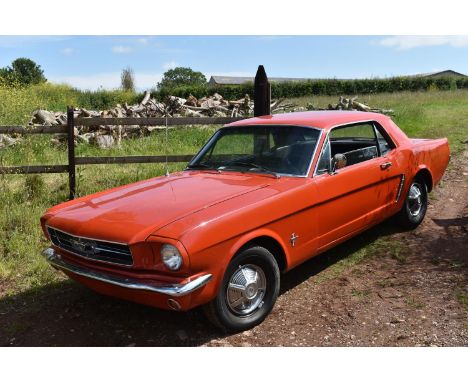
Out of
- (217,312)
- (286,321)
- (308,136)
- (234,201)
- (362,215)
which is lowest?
(286,321)

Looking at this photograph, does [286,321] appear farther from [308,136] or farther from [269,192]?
[308,136]

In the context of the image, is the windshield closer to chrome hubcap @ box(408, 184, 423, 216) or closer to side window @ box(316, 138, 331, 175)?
side window @ box(316, 138, 331, 175)

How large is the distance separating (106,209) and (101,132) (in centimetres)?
976

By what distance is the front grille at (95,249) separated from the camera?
3.32 metres

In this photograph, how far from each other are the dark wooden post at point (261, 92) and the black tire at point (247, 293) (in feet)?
15.6

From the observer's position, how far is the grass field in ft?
16.8

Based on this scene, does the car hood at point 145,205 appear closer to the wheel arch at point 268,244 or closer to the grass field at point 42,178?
the wheel arch at point 268,244

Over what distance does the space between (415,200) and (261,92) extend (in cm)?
339

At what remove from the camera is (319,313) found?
3906mm

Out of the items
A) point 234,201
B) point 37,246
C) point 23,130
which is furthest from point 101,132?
point 234,201

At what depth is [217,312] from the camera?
3408 millimetres

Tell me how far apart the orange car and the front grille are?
10mm

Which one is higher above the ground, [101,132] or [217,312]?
[101,132]

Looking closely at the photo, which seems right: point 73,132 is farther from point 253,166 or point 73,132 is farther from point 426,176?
point 426,176
